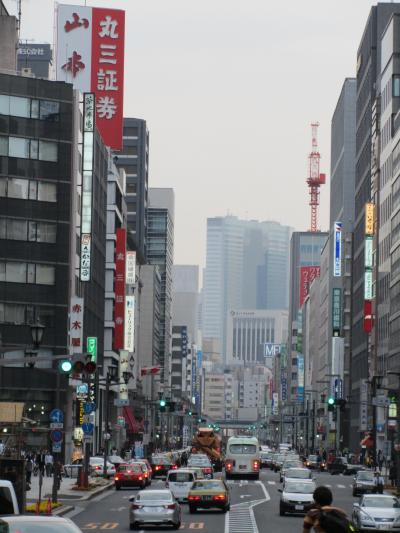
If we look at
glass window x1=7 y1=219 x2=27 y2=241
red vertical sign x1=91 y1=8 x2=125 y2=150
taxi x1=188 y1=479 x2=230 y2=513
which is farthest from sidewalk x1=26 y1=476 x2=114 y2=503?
red vertical sign x1=91 y1=8 x2=125 y2=150

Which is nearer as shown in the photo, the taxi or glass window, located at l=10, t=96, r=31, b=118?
the taxi

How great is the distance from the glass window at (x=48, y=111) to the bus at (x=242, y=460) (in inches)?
1120

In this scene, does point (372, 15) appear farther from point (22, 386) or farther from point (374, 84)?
point (22, 386)

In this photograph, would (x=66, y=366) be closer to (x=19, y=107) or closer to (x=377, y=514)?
(x=377, y=514)

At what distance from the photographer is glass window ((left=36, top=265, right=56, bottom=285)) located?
105m

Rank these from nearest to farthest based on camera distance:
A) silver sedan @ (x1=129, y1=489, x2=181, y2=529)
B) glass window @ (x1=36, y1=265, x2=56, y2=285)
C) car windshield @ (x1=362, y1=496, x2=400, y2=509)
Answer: car windshield @ (x1=362, y1=496, x2=400, y2=509) → silver sedan @ (x1=129, y1=489, x2=181, y2=529) → glass window @ (x1=36, y1=265, x2=56, y2=285)

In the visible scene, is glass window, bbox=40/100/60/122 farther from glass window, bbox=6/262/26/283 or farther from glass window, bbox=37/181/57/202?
glass window, bbox=6/262/26/283

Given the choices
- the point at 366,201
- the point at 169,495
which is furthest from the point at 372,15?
the point at 169,495

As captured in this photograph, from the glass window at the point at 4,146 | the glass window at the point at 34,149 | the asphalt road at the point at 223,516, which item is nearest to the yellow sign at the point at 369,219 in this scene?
the glass window at the point at 34,149

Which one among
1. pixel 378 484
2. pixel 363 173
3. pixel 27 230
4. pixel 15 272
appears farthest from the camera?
pixel 363 173

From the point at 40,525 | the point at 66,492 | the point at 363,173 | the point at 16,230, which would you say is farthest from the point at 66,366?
the point at 363,173

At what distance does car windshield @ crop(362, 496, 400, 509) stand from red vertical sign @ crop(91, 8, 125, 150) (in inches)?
3328

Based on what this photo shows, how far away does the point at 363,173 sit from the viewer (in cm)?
17038

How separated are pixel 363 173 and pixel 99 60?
51.8 metres
